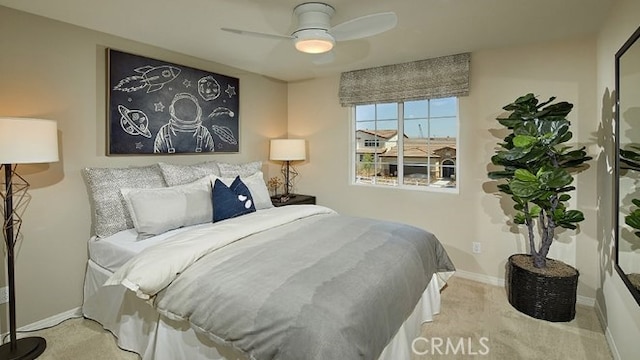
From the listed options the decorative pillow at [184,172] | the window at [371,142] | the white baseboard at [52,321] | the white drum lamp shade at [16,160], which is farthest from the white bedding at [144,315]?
Answer: the window at [371,142]

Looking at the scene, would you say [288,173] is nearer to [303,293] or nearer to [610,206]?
[303,293]

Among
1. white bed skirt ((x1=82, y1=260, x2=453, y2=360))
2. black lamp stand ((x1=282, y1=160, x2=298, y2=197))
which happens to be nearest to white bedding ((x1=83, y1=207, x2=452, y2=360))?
white bed skirt ((x1=82, y1=260, x2=453, y2=360))

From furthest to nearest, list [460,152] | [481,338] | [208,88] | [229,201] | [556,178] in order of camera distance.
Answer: [208,88] → [460,152] → [229,201] → [556,178] → [481,338]

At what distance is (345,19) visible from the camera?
245 cm

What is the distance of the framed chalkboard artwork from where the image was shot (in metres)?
2.88

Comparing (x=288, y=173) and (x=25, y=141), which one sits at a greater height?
(x=25, y=141)

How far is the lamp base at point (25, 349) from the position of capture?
2.08m

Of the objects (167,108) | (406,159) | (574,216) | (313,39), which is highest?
(313,39)

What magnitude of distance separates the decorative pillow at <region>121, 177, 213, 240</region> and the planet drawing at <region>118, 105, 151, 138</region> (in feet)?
2.26

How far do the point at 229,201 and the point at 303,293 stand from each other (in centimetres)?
160

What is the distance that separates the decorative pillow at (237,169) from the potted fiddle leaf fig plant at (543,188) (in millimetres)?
2517

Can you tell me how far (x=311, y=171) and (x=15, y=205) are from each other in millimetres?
3063

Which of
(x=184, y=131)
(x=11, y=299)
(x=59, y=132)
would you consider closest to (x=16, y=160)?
(x=59, y=132)

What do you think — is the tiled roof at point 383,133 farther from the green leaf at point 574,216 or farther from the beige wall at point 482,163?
the green leaf at point 574,216
